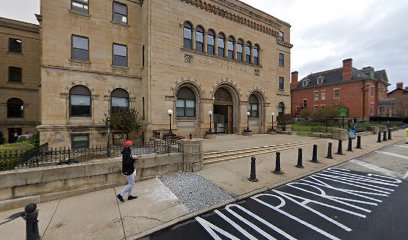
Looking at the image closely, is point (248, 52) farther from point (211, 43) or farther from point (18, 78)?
point (18, 78)

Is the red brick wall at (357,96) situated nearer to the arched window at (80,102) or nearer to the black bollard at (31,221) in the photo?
the arched window at (80,102)

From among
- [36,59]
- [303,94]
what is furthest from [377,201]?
[303,94]

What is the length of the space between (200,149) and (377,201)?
6.61m

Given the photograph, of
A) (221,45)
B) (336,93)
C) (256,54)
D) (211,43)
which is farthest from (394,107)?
(211,43)

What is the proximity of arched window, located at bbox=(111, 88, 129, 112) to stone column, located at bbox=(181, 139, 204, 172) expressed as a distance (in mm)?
10073

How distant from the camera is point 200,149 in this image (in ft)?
29.7

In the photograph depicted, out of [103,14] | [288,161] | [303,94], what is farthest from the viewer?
[303,94]

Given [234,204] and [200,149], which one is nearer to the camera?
[234,204]

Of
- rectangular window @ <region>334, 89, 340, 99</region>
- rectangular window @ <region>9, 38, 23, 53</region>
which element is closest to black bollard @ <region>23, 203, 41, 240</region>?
rectangular window @ <region>9, 38, 23, 53</region>

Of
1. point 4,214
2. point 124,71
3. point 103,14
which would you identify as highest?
point 103,14

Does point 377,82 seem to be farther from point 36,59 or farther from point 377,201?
point 36,59

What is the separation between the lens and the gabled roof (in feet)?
126

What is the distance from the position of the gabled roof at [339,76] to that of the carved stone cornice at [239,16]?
26072 millimetres

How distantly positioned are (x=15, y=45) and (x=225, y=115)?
1040 inches
